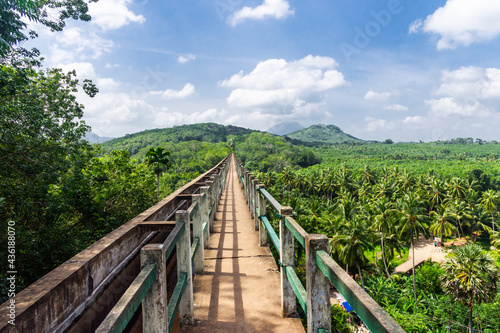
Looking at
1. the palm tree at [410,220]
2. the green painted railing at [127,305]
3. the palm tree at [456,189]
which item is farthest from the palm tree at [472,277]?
the palm tree at [456,189]

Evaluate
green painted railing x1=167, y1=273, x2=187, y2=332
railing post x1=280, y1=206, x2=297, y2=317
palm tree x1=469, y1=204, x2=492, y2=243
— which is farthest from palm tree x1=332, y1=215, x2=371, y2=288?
palm tree x1=469, y1=204, x2=492, y2=243

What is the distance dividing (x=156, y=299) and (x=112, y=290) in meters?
1.05

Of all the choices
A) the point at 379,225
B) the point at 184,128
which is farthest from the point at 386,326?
the point at 184,128

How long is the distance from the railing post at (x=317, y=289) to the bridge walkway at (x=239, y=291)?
84 cm

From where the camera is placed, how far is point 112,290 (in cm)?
242

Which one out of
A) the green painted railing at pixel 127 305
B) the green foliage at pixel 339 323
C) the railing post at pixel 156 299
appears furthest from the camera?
the green foliage at pixel 339 323

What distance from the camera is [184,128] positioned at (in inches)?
6870

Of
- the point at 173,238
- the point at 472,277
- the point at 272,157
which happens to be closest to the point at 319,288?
the point at 173,238

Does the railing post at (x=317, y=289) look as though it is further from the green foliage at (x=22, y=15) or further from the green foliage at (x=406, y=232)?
the green foliage at (x=406, y=232)

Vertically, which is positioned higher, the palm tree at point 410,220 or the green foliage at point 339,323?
the palm tree at point 410,220

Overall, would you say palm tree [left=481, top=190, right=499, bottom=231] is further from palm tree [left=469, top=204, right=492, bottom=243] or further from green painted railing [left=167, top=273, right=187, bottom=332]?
green painted railing [left=167, top=273, right=187, bottom=332]

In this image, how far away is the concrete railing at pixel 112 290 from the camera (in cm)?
137

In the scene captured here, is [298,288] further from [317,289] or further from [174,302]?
[174,302]

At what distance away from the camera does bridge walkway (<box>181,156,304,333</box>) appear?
2576mm
